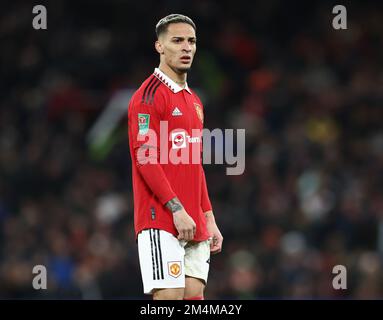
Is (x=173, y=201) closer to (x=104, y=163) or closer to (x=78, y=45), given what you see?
(x=104, y=163)

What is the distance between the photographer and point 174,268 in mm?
6172

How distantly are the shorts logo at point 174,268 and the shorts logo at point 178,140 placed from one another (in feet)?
2.34

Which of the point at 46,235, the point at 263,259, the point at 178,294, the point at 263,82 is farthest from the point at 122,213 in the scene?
the point at 178,294

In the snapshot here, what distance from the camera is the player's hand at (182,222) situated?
20.0 feet

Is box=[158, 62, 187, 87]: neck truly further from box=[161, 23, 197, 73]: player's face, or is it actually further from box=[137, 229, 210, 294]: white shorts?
box=[137, 229, 210, 294]: white shorts

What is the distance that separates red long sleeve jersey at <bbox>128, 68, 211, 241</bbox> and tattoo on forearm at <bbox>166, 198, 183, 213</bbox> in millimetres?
25

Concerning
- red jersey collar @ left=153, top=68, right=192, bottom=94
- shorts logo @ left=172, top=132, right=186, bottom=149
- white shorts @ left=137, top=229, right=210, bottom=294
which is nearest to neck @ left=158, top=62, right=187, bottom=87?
red jersey collar @ left=153, top=68, right=192, bottom=94

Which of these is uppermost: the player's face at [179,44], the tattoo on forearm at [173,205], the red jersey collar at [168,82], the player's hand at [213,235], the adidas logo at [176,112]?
the player's face at [179,44]

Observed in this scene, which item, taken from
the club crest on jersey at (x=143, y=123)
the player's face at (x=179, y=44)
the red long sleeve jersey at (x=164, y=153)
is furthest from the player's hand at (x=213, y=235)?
the player's face at (x=179, y=44)

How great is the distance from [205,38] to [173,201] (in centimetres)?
984

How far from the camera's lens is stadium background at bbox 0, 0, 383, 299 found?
12.4 meters

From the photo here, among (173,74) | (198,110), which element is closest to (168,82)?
(173,74)

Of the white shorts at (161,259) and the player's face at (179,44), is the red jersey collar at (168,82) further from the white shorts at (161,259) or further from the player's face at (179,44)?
the white shorts at (161,259)
